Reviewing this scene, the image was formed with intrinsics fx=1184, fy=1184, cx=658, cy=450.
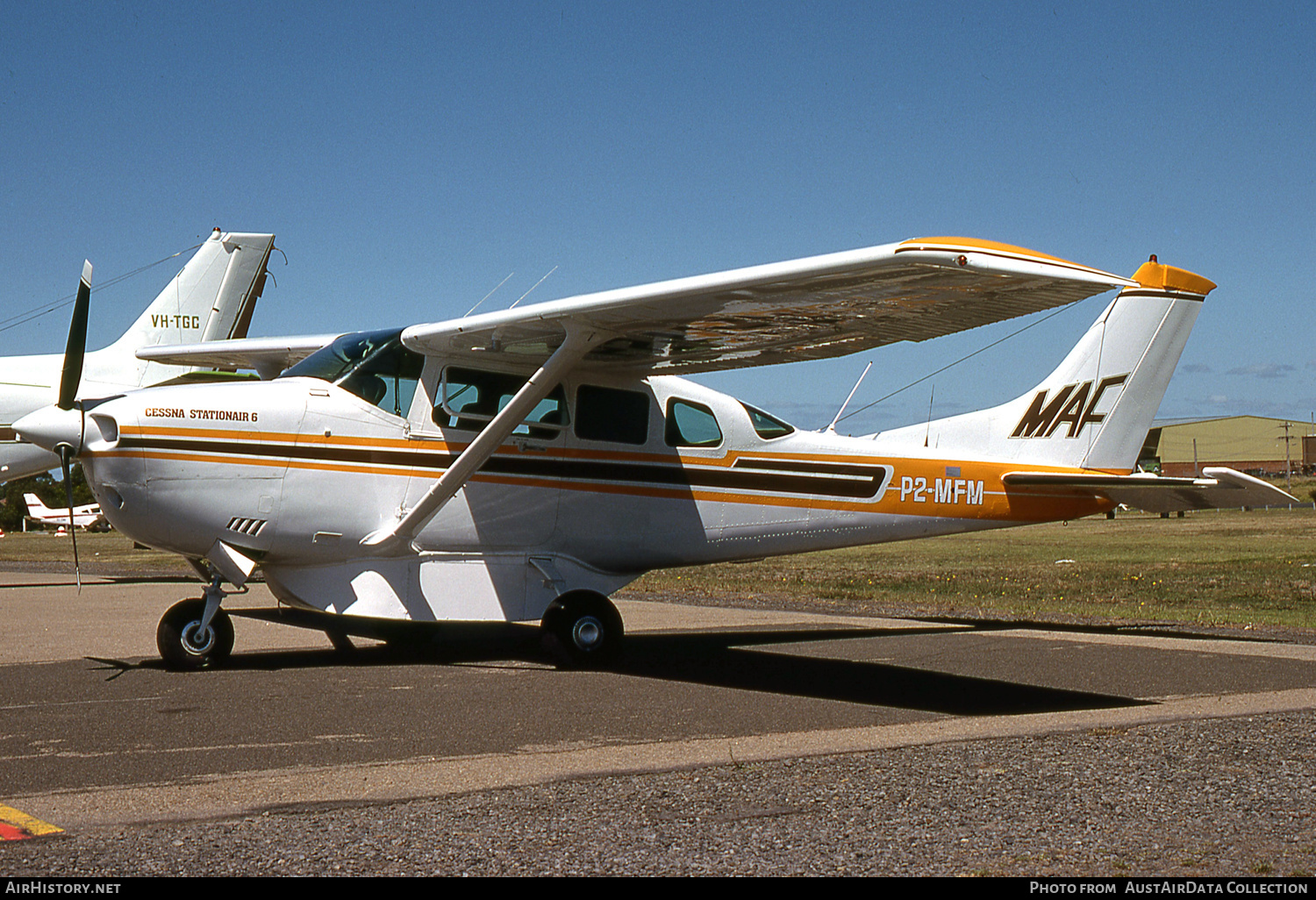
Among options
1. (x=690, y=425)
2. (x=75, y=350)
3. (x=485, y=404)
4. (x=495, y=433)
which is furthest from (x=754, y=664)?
(x=75, y=350)

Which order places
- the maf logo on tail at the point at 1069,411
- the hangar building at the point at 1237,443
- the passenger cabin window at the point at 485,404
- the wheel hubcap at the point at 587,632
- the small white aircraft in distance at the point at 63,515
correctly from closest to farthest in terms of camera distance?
the wheel hubcap at the point at 587,632 → the passenger cabin window at the point at 485,404 → the maf logo on tail at the point at 1069,411 → the small white aircraft in distance at the point at 63,515 → the hangar building at the point at 1237,443

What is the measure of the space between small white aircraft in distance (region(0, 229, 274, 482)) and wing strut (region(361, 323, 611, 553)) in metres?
11.4

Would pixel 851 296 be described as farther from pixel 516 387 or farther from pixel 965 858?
pixel 965 858

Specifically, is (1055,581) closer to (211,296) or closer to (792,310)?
(792,310)

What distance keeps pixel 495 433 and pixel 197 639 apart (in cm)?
276

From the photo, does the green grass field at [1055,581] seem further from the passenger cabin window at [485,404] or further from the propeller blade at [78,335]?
the propeller blade at [78,335]

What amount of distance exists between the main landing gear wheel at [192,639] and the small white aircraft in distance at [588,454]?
0.07ft

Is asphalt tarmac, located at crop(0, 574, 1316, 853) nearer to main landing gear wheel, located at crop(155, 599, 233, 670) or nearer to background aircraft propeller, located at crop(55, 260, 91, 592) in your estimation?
main landing gear wheel, located at crop(155, 599, 233, 670)

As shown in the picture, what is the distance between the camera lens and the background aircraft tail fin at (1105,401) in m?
11.6

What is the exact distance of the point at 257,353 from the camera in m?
12.4

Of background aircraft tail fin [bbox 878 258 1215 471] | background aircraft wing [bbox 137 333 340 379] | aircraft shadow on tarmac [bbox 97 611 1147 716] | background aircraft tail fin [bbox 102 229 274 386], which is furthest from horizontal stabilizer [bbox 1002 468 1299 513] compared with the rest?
background aircraft tail fin [bbox 102 229 274 386]

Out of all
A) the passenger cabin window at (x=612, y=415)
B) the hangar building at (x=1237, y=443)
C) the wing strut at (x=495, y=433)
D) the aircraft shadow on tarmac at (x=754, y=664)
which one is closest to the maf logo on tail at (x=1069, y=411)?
the aircraft shadow on tarmac at (x=754, y=664)

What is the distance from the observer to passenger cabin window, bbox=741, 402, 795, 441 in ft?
35.7

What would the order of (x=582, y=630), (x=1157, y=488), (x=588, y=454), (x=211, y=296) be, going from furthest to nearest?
1. (x=211, y=296)
2. (x=1157, y=488)
3. (x=588, y=454)
4. (x=582, y=630)
